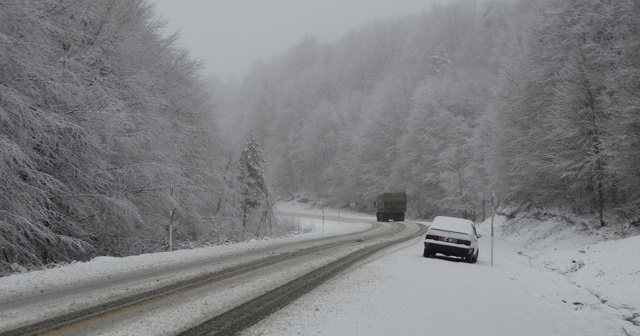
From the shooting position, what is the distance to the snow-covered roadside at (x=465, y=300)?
674 centimetres

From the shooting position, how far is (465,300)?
9062mm

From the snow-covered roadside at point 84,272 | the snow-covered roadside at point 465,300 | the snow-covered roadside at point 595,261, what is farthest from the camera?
the snow-covered roadside at point 595,261

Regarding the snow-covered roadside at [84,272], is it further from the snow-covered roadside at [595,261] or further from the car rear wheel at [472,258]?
the snow-covered roadside at [595,261]

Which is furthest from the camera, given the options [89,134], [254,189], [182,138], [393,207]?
[393,207]

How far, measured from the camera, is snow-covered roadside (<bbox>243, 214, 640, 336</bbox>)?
674cm

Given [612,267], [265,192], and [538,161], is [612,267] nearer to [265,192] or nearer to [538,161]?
[538,161]

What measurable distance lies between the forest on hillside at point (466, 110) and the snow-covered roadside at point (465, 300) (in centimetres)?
823

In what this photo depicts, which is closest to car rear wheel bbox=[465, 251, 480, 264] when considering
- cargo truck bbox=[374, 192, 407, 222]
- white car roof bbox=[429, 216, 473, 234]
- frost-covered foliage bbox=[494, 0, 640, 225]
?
white car roof bbox=[429, 216, 473, 234]

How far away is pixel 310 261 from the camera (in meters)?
13.2

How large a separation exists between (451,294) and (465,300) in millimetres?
568

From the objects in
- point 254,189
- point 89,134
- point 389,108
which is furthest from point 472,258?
point 389,108

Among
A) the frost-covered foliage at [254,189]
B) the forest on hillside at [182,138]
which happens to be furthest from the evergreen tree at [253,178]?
the forest on hillside at [182,138]

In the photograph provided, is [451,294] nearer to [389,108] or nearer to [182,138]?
[182,138]

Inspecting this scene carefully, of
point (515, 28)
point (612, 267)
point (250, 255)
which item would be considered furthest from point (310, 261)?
point (515, 28)
